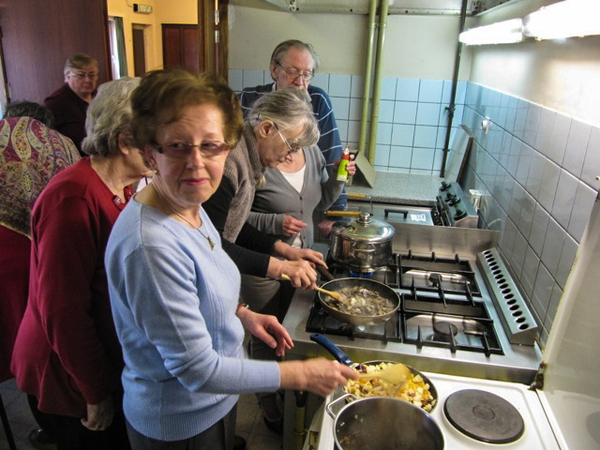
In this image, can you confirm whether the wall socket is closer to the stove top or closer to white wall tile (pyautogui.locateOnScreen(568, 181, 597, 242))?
the stove top

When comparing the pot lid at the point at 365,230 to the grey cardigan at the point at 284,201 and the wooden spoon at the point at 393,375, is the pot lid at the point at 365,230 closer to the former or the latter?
the grey cardigan at the point at 284,201

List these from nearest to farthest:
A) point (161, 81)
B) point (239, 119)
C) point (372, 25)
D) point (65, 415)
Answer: point (161, 81) < point (239, 119) < point (65, 415) < point (372, 25)

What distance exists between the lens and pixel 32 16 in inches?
122

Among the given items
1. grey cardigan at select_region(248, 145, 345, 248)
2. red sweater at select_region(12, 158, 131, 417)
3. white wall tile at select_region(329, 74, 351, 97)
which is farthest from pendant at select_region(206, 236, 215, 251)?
white wall tile at select_region(329, 74, 351, 97)

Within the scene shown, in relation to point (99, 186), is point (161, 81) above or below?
above

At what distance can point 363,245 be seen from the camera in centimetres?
161

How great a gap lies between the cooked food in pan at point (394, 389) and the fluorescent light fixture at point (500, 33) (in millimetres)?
1143

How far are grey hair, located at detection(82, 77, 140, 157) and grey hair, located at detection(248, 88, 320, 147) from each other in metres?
0.42

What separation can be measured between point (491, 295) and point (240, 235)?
89cm

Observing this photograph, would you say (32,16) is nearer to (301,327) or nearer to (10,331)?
(10,331)

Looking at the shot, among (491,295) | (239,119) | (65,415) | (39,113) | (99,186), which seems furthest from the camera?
(39,113)

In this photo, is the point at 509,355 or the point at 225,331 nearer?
the point at 225,331

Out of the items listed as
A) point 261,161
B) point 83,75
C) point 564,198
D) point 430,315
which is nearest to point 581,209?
point 564,198

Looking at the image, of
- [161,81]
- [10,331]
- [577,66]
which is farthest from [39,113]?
[577,66]
